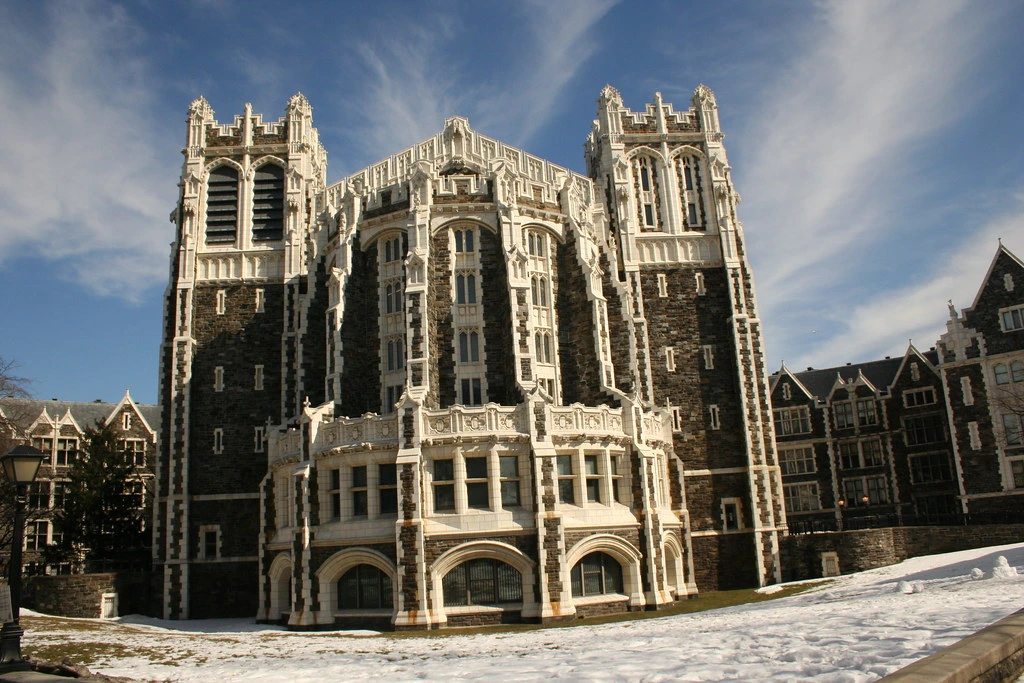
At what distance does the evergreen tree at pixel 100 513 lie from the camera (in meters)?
44.5

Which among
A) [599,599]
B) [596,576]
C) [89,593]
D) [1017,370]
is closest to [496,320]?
[596,576]

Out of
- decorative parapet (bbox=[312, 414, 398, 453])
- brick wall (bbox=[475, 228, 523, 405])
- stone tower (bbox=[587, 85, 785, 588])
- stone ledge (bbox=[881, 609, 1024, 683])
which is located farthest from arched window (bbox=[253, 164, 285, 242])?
stone ledge (bbox=[881, 609, 1024, 683])

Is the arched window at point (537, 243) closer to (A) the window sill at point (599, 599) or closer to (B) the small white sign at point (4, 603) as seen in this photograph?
(A) the window sill at point (599, 599)

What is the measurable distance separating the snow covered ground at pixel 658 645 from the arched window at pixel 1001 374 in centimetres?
2085

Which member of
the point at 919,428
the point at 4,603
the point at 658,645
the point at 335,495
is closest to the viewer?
the point at 658,645

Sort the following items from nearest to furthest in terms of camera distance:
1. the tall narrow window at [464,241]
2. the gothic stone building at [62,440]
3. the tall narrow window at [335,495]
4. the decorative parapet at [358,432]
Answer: the decorative parapet at [358,432] < the tall narrow window at [335,495] < the tall narrow window at [464,241] < the gothic stone building at [62,440]

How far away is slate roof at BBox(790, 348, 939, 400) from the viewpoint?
58.5 meters

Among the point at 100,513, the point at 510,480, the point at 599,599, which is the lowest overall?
the point at 599,599

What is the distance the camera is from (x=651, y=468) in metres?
31.4

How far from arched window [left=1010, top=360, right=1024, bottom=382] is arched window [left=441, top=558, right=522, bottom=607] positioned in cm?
3252

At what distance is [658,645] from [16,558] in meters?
10.7

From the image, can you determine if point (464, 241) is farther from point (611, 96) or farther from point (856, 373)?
point (856, 373)

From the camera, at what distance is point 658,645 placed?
14555mm

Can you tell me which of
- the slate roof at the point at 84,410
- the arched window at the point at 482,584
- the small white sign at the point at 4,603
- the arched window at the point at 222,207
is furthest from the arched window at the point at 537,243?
the slate roof at the point at 84,410
